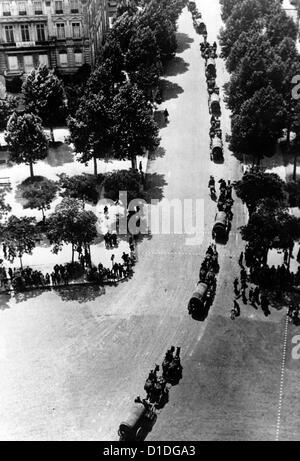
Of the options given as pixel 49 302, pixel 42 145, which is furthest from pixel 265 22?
pixel 49 302

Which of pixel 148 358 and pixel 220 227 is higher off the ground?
pixel 220 227

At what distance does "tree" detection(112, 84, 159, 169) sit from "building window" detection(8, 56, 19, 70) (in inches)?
1212

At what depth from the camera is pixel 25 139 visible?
7744cm

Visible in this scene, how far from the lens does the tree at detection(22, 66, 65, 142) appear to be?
289 feet

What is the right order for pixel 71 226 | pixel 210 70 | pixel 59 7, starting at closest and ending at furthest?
pixel 71 226
pixel 59 7
pixel 210 70

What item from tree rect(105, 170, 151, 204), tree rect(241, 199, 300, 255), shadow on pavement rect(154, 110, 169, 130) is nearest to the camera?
tree rect(241, 199, 300, 255)

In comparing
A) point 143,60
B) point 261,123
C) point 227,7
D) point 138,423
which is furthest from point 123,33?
point 138,423

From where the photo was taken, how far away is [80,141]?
Answer: 77938 millimetres

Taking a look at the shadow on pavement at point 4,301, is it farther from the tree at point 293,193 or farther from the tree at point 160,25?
the tree at point 160,25

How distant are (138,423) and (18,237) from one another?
23488 mm

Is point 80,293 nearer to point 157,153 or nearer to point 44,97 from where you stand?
point 157,153

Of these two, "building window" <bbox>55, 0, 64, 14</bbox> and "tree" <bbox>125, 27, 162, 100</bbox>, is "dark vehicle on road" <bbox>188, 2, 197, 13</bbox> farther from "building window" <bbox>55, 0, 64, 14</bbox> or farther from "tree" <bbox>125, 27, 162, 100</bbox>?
"building window" <bbox>55, 0, 64, 14</bbox>

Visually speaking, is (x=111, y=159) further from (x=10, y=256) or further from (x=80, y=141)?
(x=10, y=256)

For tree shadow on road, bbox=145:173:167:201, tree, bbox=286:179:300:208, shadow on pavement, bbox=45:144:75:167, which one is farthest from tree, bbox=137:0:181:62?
tree, bbox=286:179:300:208
